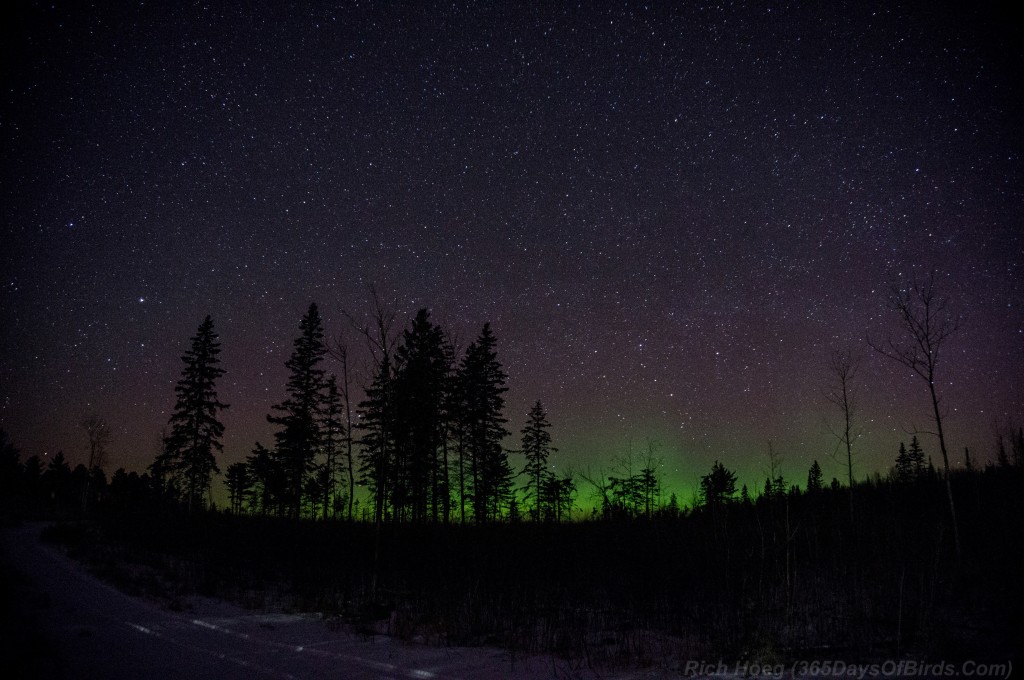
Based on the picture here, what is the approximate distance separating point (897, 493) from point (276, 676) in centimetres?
3087

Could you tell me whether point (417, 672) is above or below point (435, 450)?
below

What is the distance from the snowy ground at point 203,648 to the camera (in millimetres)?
6004

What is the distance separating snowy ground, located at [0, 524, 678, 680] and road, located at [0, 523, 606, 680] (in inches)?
0.6

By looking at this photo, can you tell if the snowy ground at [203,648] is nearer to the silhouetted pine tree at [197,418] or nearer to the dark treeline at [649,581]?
the dark treeline at [649,581]

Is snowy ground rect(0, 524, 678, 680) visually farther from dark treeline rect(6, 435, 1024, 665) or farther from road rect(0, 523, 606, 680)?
dark treeline rect(6, 435, 1024, 665)

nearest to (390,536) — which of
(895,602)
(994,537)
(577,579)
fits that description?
(577,579)

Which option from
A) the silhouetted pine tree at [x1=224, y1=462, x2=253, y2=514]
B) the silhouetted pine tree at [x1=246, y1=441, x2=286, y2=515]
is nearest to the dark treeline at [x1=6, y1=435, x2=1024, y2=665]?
the silhouetted pine tree at [x1=246, y1=441, x2=286, y2=515]

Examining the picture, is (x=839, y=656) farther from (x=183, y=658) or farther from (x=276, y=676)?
(x=183, y=658)

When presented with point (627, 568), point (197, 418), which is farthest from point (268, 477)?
point (627, 568)

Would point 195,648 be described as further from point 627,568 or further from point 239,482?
point 239,482

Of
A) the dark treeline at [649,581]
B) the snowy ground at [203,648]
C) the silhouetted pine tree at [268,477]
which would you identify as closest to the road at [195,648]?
the snowy ground at [203,648]

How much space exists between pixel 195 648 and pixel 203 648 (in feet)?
0.35

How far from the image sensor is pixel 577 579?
40.5ft

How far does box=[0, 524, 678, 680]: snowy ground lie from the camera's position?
600 centimetres
